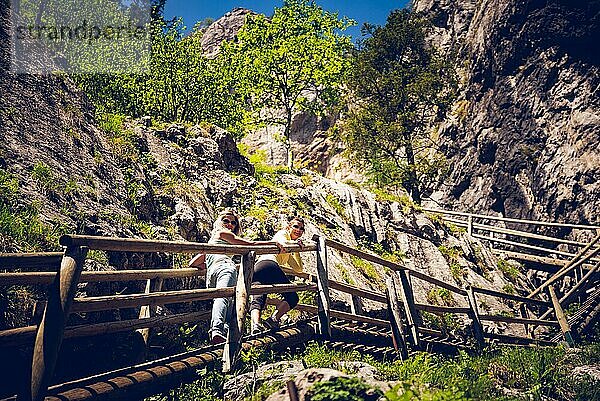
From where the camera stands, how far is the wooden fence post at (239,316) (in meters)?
6.21

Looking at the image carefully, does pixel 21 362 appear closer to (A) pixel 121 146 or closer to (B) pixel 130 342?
(B) pixel 130 342

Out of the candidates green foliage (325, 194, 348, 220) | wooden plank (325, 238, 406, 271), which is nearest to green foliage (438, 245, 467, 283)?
green foliage (325, 194, 348, 220)

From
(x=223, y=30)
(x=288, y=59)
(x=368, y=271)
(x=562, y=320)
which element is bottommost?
(x=562, y=320)

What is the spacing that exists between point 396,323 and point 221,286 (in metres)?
4.41

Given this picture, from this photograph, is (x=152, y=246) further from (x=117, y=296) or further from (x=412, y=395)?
(x=412, y=395)

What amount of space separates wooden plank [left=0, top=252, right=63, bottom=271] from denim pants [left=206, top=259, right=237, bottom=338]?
2267 millimetres

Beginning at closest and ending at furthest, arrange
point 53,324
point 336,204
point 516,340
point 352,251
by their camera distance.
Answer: point 53,324
point 352,251
point 516,340
point 336,204

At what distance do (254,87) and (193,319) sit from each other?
19902 millimetres

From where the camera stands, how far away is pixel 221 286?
22.4ft

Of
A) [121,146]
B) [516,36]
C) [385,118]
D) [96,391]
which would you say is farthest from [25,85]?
[516,36]

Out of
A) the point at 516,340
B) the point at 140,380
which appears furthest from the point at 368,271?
the point at 140,380

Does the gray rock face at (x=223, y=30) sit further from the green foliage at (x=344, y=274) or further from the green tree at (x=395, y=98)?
the green foliage at (x=344, y=274)

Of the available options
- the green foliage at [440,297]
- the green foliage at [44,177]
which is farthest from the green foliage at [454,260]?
the green foliage at [44,177]

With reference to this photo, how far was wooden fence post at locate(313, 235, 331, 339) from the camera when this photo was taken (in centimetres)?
829
